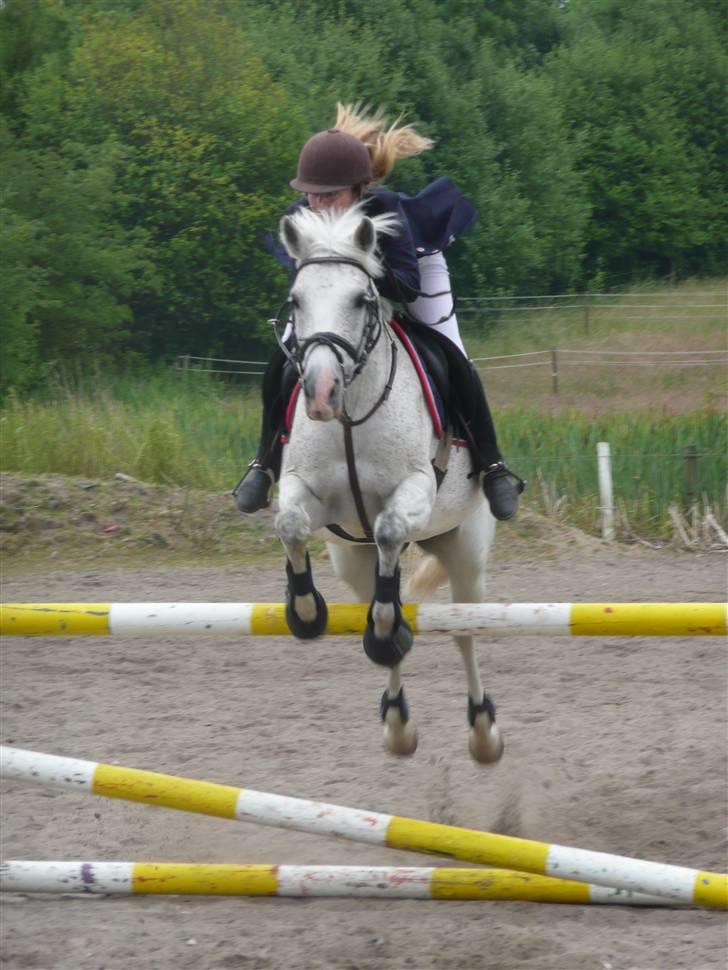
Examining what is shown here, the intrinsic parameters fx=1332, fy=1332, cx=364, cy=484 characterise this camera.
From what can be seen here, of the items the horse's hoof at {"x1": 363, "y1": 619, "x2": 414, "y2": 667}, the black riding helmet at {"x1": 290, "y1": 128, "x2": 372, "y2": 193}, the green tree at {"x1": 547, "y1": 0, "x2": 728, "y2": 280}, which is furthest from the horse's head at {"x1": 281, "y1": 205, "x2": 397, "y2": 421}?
the green tree at {"x1": 547, "y1": 0, "x2": 728, "y2": 280}

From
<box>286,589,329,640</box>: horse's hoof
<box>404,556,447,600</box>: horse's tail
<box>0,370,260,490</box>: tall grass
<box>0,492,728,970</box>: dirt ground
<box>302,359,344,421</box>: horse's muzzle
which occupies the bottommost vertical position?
<box>0,492,728,970</box>: dirt ground

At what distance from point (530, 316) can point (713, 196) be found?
A: 6415 millimetres

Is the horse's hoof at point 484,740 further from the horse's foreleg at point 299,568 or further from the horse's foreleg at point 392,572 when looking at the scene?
the horse's foreleg at point 299,568

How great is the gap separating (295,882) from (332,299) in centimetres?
170

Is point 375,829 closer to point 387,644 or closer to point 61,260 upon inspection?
point 387,644

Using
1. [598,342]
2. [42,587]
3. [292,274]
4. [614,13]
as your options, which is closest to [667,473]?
[42,587]

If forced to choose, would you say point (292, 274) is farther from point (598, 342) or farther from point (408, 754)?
point (598, 342)

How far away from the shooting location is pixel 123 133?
2572 cm

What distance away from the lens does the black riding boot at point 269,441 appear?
4.14 meters

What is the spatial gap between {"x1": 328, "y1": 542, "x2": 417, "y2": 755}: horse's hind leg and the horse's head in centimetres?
92

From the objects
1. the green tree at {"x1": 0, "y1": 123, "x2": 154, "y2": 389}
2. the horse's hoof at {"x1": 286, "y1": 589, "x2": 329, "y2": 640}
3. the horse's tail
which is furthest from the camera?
the green tree at {"x1": 0, "y1": 123, "x2": 154, "y2": 389}

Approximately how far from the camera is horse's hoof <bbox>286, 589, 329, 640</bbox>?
3.56 meters

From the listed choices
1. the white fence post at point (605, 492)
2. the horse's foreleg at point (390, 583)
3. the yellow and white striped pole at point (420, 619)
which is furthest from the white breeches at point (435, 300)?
the white fence post at point (605, 492)

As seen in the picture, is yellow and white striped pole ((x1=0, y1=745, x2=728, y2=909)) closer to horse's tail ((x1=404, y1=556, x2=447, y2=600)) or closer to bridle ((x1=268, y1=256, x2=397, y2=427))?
bridle ((x1=268, y1=256, x2=397, y2=427))
